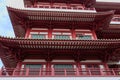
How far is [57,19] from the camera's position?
16172mm

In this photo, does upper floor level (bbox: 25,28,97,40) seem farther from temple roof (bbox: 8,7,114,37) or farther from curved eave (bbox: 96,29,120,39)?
curved eave (bbox: 96,29,120,39)

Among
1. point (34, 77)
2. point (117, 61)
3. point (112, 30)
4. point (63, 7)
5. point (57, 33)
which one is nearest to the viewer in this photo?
point (34, 77)

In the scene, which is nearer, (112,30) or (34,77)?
(34,77)

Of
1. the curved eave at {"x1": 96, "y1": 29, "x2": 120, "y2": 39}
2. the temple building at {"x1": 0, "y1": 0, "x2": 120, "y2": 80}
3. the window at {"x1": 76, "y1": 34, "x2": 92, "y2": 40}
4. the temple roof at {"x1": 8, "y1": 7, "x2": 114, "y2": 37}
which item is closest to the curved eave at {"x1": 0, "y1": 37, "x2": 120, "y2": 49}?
the temple building at {"x1": 0, "y1": 0, "x2": 120, "y2": 80}

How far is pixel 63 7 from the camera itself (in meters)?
18.9

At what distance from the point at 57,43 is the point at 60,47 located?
685 mm

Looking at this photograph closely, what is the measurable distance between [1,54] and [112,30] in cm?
972

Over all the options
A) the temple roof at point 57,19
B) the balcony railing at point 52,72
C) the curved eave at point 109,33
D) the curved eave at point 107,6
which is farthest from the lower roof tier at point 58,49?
the curved eave at point 107,6

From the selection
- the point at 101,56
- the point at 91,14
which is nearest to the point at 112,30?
the point at 91,14

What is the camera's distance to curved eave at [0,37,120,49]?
12.7 m

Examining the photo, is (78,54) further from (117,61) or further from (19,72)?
(19,72)

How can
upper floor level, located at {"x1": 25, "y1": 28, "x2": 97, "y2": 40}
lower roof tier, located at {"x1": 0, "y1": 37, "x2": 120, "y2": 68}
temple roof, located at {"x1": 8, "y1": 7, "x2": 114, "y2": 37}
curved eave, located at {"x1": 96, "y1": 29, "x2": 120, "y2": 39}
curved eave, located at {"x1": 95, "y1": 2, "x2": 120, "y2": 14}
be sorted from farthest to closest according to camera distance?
curved eave, located at {"x1": 95, "y1": 2, "x2": 120, "y2": 14}, curved eave, located at {"x1": 96, "y1": 29, "x2": 120, "y2": 39}, upper floor level, located at {"x1": 25, "y1": 28, "x2": 97, "y2": 40}, temple roof, located at {"x1": 8, "y1": 7, "x2": 114, "y2": 37}, lower roof tier, located at {"x1": 0, "y1": 37, "x2": 120, "y2": 68}

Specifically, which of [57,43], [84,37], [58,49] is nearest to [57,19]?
[84,37]

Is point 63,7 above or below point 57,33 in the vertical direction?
above
